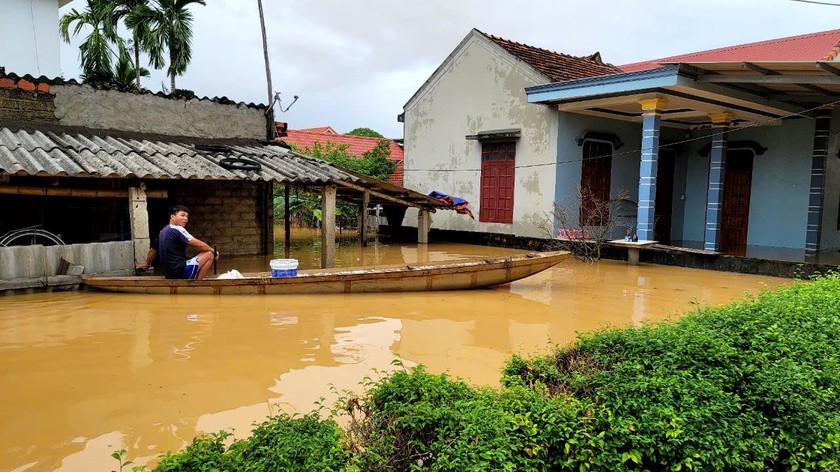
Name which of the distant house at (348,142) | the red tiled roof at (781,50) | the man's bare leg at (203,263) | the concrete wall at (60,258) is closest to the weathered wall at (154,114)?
the concrete wall at (60,258)

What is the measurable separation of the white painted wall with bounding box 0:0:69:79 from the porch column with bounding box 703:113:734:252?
17541mm

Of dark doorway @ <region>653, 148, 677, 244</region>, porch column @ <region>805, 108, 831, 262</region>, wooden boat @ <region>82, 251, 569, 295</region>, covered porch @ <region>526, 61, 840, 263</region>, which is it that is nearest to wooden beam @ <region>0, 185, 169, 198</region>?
wooden boat @ <region>82, 251, 569, 295</region>

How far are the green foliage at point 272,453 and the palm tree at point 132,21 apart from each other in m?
20.9

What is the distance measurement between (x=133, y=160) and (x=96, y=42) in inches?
529

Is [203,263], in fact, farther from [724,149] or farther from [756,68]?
[724,149]

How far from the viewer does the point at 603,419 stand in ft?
10.3

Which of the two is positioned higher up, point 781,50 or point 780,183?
point 781,50

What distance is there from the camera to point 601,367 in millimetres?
3881

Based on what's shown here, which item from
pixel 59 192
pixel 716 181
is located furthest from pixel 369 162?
pixel 59 192

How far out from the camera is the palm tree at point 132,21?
20312 mm

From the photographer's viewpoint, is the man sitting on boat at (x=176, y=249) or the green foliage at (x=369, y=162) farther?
the green foliage at (x=369, y=162)

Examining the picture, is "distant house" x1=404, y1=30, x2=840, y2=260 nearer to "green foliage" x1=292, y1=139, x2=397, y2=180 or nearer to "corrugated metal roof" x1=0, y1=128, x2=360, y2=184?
"green foliage" x1=292, y1=139, x2=397, y2=180

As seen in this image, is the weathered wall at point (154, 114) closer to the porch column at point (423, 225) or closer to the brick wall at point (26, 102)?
the brick wall at point (26, 102)

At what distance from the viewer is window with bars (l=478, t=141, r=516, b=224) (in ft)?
54.6
